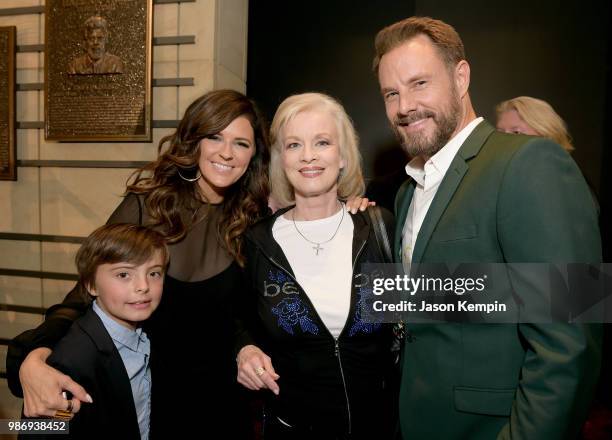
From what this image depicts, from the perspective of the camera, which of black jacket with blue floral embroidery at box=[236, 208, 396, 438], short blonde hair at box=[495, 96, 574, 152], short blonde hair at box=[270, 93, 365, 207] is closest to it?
black jacket with blue floral embroidery at box=[236, 208, 396, 438]

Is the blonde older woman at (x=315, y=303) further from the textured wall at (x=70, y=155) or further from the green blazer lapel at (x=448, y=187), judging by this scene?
the textured wall at (x=70, y=155)

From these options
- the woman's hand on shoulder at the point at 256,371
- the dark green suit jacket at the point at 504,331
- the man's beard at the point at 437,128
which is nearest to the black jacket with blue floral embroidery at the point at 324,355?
the woman's hand on shoulder at the point at 256,371

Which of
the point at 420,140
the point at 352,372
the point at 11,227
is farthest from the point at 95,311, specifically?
the point at 11,227

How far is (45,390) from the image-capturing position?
4.95 feet

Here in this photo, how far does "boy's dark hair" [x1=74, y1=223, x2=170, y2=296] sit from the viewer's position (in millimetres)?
1787

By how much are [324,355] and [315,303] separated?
208mm

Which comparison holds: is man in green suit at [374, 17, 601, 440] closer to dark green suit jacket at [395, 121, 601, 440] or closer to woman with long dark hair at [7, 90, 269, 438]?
dark green suit jacket at [395, 121, 601, 440]

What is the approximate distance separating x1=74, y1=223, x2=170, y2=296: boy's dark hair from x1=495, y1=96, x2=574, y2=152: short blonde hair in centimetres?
259

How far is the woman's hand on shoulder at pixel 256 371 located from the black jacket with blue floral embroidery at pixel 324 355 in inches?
4.2

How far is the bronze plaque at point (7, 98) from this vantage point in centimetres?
339

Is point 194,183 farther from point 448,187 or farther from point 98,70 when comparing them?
point 98,70

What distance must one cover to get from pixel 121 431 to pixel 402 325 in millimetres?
1184

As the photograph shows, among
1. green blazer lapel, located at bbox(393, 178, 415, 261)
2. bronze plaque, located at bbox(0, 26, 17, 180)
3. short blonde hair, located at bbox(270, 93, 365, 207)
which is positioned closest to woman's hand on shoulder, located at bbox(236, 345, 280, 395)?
green blazer lapel, located at bbox(393, 178, 415, 261)

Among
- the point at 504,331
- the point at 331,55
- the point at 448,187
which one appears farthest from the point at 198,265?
the point at 331,55
